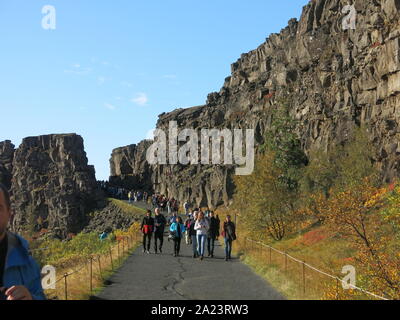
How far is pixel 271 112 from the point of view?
247ft

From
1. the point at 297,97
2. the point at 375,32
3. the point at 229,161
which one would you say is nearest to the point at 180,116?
the point at 229,161

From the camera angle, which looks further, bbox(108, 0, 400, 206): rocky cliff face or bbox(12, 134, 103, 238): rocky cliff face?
bbox(12, 134, 103, 238): rocky cliff face

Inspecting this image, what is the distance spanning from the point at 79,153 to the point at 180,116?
23.9 metres

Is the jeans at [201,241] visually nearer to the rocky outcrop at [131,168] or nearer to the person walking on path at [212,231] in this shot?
Result: the person walking on path at [212,231]

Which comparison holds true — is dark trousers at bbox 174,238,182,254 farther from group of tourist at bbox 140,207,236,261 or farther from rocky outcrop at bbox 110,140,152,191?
rocky outcrop at bbox 110,140,152,191

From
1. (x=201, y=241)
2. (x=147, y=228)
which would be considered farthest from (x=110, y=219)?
(x=201, y=241)

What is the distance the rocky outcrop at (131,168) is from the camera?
361ft

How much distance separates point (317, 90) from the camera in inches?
2454

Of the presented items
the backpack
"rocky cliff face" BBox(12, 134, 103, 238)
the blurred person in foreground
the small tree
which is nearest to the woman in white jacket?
the backpack

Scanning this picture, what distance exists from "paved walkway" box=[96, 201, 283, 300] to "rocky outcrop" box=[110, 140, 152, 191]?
8968 centimetres

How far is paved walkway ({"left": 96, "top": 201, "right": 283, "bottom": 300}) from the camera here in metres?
12.3

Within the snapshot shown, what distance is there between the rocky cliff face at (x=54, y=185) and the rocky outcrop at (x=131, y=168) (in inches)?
501

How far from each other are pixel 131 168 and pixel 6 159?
105 ft
